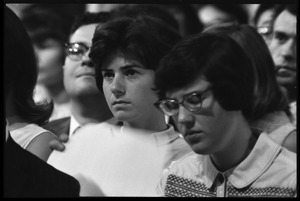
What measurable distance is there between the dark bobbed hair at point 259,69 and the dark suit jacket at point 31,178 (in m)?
1.10

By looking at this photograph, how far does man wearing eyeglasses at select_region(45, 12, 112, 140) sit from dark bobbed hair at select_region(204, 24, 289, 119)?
2.19ft

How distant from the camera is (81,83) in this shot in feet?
12.2

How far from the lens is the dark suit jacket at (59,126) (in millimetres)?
3734

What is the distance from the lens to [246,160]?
344cm

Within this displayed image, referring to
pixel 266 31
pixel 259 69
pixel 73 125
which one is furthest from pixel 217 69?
pixel 73 125

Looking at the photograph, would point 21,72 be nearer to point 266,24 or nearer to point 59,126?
point 59,126

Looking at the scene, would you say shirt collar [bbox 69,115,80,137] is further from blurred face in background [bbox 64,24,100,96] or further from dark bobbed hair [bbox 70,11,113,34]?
dark bobbed hair [bbox 70,11,113,34]

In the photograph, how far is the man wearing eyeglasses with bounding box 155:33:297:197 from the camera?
3.45m

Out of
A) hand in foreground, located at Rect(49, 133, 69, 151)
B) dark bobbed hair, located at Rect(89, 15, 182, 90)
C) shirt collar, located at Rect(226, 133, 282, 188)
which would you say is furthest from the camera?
hand in foreground, located at Rect(49, 133, 69, 151)

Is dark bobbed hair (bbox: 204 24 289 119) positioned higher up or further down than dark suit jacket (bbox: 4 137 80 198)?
higher up

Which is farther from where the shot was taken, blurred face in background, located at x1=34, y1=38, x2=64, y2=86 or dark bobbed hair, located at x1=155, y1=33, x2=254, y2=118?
blurred face in background, located at x1=34, y1=38, x2=64, y2=86

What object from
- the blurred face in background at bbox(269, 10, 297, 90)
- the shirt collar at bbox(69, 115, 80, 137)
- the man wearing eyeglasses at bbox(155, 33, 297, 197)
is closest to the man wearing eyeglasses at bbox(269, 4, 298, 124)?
the blurred face in background at bbox(269, 10, 297, 90)

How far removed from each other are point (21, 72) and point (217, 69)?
3.62 feet

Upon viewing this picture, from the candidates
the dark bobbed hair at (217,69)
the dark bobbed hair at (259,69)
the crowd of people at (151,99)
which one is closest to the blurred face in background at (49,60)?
the crowd of people at (151,99)
